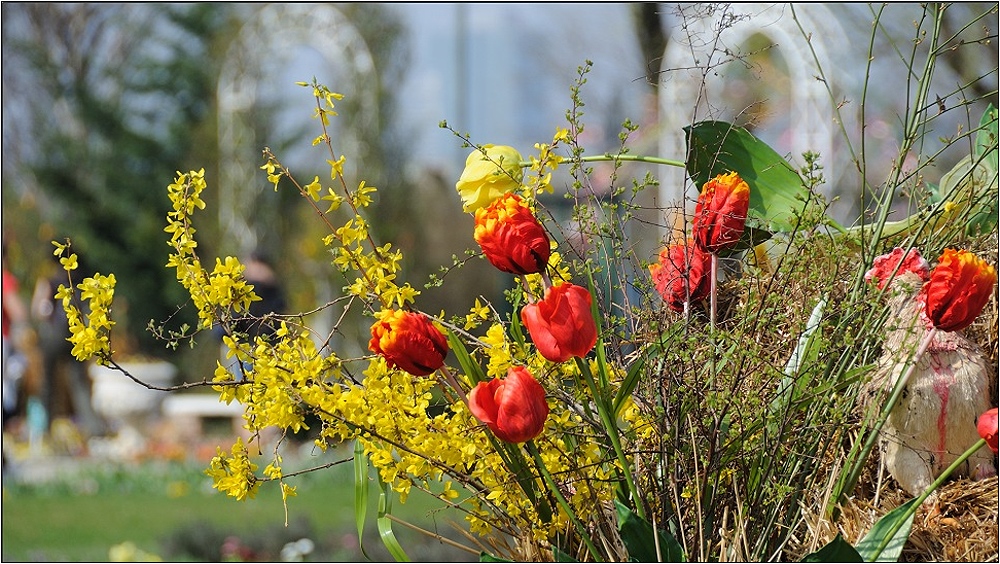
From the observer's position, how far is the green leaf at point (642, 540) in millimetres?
853

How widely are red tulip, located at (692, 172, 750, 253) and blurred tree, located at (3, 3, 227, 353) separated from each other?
354 inches

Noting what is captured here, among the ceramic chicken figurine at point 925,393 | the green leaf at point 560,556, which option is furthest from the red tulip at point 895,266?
the green leaf at point 560,556

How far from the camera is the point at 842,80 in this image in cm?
623

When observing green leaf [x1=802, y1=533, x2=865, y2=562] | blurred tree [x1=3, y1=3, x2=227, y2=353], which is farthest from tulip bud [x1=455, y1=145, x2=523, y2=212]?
blurred tree [x1=3, y1=3, x2=227, y2=353]

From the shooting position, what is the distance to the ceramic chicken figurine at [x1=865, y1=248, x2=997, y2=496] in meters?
0.95

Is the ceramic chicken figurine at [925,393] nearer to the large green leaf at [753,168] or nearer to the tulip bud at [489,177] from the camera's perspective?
the large green leaf at [753,168]

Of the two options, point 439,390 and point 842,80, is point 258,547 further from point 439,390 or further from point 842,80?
point 842,80

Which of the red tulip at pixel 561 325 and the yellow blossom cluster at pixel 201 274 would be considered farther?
the yellow blossom cluster at pixel 201 274

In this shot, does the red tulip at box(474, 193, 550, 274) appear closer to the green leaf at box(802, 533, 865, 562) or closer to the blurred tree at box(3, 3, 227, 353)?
the green leaf at box(802, 533, 865, 562)

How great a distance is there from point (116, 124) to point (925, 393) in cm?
1064

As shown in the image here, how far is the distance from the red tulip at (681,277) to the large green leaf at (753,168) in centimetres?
7

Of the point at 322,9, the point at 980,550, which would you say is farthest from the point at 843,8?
the point at 980,550

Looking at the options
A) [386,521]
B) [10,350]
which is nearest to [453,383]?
[386,521]

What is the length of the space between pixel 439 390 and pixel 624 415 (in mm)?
168
